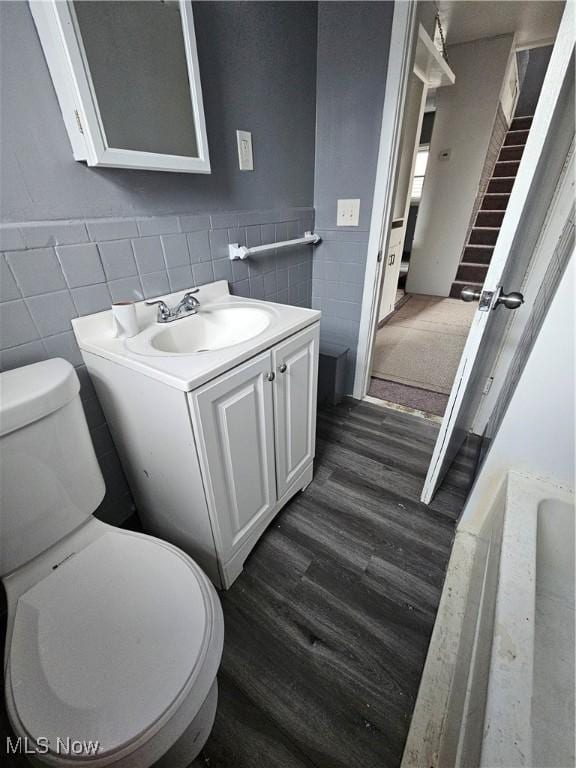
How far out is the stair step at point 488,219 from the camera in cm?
384

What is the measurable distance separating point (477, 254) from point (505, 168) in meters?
1.17

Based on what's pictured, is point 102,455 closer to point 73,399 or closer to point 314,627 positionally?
point 73,399

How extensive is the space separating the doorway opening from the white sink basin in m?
1.28

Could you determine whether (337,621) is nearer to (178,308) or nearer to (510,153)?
(178,308)

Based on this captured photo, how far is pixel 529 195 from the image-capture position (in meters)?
0.84

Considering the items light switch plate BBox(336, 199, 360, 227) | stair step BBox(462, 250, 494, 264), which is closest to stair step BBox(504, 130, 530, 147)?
stair step BBox(462, 250, 494, 264)

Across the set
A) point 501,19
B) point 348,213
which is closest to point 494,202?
point 501,19

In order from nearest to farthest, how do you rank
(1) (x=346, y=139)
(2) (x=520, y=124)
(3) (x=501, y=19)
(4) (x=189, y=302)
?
(4) (x=189, y=302), (1) (x=346, y=139), (3) (x=501, y=19), (2) (x=520, y=124)

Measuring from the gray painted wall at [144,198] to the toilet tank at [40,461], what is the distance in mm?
212

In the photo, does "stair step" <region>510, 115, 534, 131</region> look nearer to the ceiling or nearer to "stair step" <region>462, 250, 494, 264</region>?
the ceiling

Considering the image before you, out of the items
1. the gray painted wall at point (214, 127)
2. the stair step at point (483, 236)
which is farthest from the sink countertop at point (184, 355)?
the stair step at point (483, 236)

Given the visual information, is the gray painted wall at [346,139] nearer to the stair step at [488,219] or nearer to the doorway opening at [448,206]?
the doorway opening at [448,206]

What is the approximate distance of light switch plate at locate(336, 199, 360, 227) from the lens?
1688 millimetres

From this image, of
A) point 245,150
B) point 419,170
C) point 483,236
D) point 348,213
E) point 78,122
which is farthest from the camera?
point 419,170
